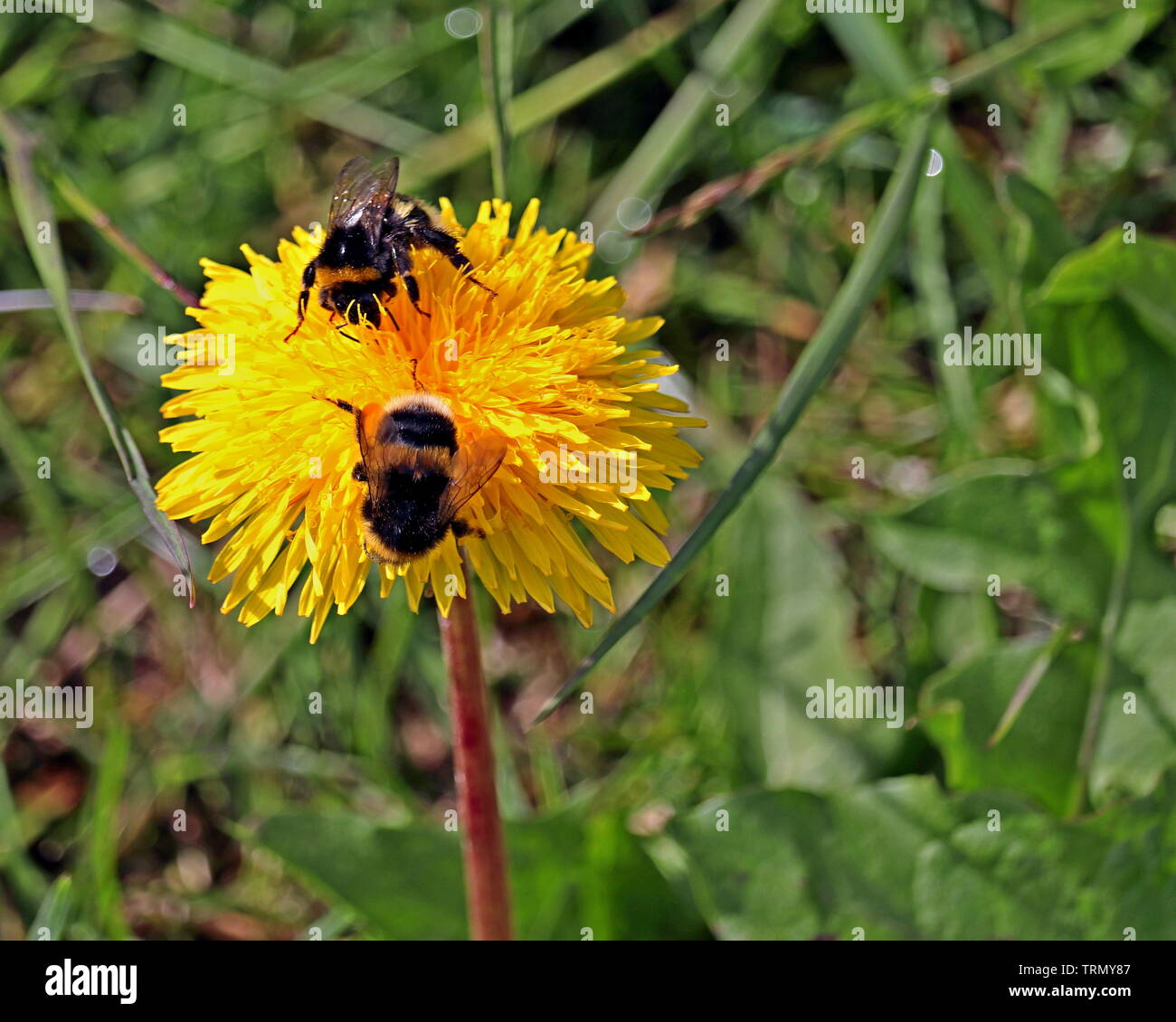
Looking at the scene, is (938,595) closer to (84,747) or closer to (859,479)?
(859,479)

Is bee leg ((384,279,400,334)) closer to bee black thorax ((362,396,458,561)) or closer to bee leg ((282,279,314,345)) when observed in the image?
bee leg ((282,279,314,345))

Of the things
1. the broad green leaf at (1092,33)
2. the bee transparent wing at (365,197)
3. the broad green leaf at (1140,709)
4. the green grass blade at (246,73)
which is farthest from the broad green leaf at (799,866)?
the green grass blade at (246,73)

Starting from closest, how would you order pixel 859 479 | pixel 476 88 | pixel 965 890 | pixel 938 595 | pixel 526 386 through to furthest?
pixel 526 386, pixel 965 890, pixel 938 595, pixel 859 479, pixel 476 88

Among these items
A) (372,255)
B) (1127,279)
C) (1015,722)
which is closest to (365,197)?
(372,255)

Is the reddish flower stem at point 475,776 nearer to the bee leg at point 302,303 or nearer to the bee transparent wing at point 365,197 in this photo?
the bee leg at point 302,303

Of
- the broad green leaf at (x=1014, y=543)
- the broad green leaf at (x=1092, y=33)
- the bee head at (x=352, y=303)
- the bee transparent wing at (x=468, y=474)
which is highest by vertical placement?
the broad green leaf at (x=1092, y=33)

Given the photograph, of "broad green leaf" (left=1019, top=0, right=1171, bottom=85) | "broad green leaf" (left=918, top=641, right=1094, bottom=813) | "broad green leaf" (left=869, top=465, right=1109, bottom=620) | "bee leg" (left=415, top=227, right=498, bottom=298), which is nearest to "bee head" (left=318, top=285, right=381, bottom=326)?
"bee leg" (left=415, top=227, right=498, bottom=298)
